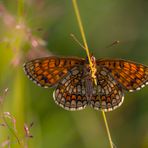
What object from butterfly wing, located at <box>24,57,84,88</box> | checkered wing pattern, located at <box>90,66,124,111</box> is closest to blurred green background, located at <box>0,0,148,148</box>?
butterfly wing, located at <box>24,57,84,88</box>

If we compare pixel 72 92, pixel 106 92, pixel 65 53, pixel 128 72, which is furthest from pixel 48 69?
pixel 65 53

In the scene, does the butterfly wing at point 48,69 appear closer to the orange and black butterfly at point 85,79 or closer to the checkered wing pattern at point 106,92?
the orange and black butterfly at point 85,79

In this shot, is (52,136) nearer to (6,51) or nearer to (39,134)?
(39,134)

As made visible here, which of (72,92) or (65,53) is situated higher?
(65,53)

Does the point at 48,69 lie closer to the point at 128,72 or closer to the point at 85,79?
the point at 85,79

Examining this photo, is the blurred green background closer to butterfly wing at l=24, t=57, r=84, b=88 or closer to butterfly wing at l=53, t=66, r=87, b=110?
butterfly wing at l=24, t=57, r=84, b=88

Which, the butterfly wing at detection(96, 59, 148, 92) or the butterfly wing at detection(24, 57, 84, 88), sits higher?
the butterfly wing at detection(24, 57, 84, 88)
